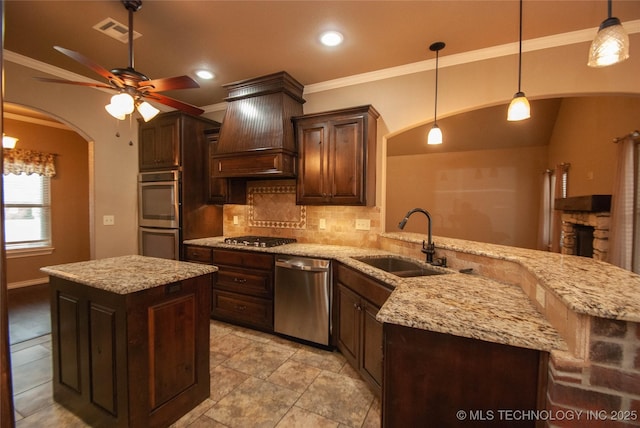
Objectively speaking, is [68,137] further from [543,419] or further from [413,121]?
[543,419]

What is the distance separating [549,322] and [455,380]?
17.5 inches

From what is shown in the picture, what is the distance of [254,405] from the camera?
1.83 m

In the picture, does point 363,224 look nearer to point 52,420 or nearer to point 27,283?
point 52,420

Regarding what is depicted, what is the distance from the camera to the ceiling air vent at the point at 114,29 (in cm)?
206

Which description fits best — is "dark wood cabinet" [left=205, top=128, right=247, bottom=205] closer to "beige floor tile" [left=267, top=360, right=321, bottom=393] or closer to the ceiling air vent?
the ceiling air vent

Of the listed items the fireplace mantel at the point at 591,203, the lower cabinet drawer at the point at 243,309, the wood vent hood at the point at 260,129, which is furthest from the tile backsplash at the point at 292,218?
the fireplace mantel at the point at 591,203

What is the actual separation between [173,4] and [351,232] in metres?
2.52

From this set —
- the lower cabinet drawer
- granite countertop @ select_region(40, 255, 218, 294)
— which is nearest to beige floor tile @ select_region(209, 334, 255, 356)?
the lower cabinet drawer

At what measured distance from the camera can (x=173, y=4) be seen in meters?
1.85

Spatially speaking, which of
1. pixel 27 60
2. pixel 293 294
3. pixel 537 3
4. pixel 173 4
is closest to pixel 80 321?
pixel 293 294

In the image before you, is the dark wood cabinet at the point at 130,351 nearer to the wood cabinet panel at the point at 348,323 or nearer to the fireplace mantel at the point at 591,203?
the wood cabinet panel at the point at 348,323

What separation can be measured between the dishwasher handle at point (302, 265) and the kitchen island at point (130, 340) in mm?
941

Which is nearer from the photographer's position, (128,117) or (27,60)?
(27,60)

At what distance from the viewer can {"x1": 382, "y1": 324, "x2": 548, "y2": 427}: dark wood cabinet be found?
3.17 feet
